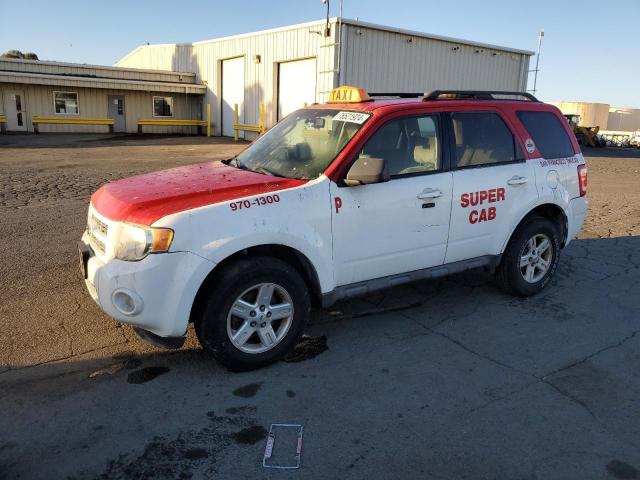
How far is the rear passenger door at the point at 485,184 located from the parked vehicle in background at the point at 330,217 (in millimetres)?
13

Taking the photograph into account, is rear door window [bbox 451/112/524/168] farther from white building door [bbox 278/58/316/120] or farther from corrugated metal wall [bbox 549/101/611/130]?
corrugated metal wall [bbox 549/101/611/130]

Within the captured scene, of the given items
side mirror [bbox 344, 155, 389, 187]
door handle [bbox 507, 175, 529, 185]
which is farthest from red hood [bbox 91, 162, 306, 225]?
door handle [bbox 507, 175, 529, 185]

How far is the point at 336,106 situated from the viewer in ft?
15.5

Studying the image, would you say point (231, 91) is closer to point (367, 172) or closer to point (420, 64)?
point (420, 64)

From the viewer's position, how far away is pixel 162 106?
30.8 metres

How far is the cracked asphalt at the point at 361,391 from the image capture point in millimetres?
2838

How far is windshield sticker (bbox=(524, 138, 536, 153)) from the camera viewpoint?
5.10 meters

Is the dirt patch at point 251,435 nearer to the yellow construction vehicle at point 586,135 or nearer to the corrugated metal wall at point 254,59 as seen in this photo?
the corrugated metal wall at point 254,59

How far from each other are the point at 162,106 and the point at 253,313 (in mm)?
29541

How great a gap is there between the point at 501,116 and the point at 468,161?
696mm

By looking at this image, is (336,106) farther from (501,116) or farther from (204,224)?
(204,224)

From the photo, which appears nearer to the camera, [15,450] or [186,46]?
[15,450]

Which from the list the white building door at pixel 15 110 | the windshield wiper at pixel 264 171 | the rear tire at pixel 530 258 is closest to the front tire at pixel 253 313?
the windshield wiper at pixel 264 171

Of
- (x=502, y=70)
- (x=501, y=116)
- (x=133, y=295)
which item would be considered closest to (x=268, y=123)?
(x=502, y=70)
